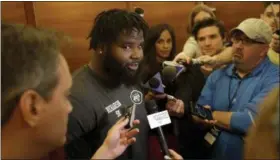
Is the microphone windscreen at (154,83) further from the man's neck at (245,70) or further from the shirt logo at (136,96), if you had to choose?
the man's neck at (245,70)

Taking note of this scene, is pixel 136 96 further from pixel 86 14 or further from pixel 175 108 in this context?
pixel 86 14

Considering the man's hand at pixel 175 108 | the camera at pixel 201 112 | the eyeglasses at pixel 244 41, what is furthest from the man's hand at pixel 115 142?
the eyeglasses at pixel 244 41

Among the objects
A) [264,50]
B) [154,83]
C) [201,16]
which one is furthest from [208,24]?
[154,83]

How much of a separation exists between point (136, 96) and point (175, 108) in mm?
292

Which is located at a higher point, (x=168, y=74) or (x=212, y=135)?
(x=168, y=74)

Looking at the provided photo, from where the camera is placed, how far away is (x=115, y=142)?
1168mm

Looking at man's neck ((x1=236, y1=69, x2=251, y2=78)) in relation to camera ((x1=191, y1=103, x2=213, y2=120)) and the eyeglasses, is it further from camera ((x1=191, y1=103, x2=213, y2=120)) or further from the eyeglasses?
camera ((x1=191, y1=103, x2=213, y2=120))

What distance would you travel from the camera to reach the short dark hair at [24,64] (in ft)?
2.57

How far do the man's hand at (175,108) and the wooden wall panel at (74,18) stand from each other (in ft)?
5.98

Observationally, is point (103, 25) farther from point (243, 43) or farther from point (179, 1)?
point (179, 1)

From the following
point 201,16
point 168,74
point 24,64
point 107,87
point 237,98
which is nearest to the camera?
point 24,64

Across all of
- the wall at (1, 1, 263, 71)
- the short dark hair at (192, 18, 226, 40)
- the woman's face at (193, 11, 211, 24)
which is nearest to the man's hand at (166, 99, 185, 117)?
the short dark hair at (192, 18, 226, 40)

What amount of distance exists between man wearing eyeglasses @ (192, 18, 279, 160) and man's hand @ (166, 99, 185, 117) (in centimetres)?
15

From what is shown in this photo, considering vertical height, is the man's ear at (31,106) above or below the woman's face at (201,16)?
above
